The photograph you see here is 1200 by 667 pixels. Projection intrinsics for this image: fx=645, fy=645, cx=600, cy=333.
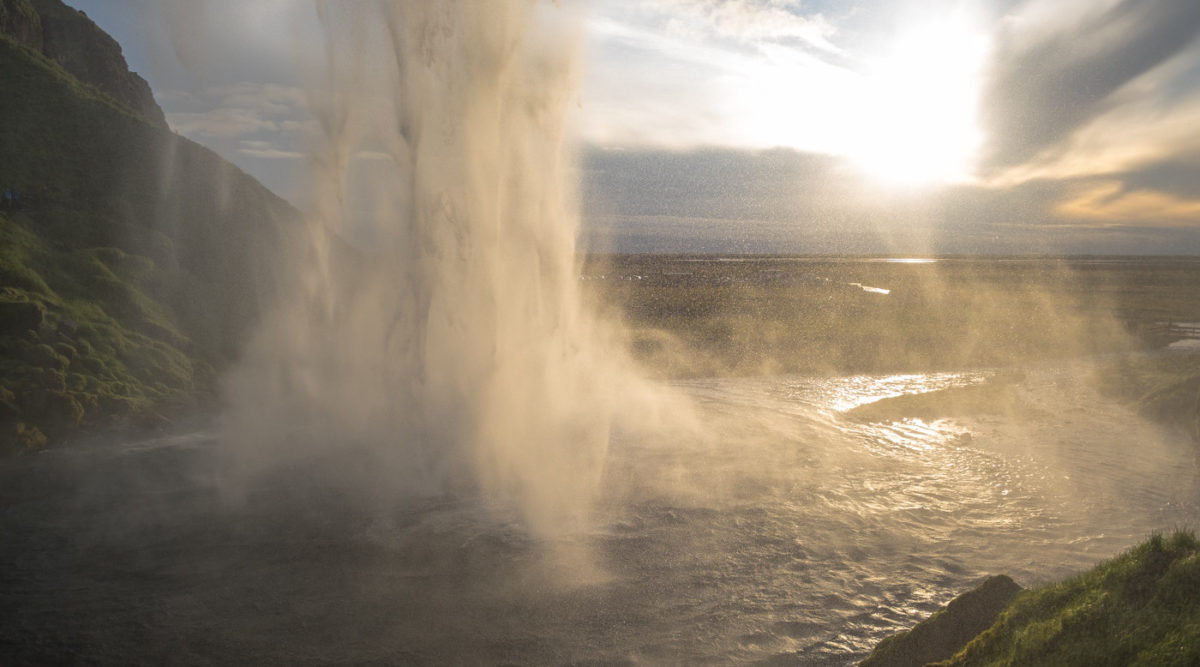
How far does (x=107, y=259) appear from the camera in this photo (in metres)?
31.7

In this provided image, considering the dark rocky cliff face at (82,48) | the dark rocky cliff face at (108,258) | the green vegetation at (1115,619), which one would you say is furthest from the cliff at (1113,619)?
the dark rocky cliff face at (82,48)

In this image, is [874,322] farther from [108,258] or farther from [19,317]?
[19,317]

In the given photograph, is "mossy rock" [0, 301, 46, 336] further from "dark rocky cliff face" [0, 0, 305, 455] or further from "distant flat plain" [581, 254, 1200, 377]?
"distant flat plain" [581, 254, 1200, 377]

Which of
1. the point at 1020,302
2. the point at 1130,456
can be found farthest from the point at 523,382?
the point at 1020,302

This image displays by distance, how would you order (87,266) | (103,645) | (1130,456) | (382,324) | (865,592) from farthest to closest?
(382,324), (87,266), (1130,456), (865,592), (103,645)

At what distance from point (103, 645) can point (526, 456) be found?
11.1m

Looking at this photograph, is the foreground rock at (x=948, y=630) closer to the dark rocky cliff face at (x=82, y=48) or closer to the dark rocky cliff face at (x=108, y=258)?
the dark rocky cliff face at (x=108, y=258)

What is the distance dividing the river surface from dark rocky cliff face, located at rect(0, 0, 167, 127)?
56.8 metres

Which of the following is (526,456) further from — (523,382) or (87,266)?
(87,266)

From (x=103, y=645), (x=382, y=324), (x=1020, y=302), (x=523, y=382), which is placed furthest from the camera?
(x=1020, y=302)

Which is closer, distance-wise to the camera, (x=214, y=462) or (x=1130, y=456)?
(x=214, y=462)

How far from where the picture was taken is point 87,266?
98.2 ft

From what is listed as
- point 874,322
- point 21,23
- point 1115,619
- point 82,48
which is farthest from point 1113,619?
point 82,48

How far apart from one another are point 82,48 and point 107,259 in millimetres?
48292
